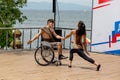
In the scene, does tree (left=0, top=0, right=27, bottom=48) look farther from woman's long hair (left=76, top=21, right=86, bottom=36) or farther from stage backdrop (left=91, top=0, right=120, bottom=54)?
woman's long hair (left=76, top=21, right=86, bottom=36)

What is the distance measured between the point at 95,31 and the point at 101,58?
1659 mm

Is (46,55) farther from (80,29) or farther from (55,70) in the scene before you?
(80,29)

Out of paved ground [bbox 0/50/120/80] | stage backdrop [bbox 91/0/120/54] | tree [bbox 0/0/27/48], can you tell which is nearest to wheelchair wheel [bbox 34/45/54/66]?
paved ground [bbox 0/50/120/80]

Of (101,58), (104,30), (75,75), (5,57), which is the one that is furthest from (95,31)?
(75,75)

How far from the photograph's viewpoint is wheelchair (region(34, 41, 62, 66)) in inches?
494

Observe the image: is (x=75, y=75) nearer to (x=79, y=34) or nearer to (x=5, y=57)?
(x=79, y=34)

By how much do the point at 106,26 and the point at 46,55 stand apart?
3637mm

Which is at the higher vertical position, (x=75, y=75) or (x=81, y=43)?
(x=81, y=43)

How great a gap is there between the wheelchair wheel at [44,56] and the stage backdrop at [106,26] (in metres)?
3.48

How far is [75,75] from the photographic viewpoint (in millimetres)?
11148

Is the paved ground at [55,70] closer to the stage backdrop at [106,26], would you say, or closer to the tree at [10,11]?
the stage backdrop at [106,26]

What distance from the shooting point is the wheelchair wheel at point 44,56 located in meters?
12.6

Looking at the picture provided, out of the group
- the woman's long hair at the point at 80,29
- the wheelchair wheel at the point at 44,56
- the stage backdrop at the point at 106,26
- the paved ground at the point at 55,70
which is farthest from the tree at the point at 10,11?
the woman's long hair at the point at 80,29

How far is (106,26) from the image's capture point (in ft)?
50.8
